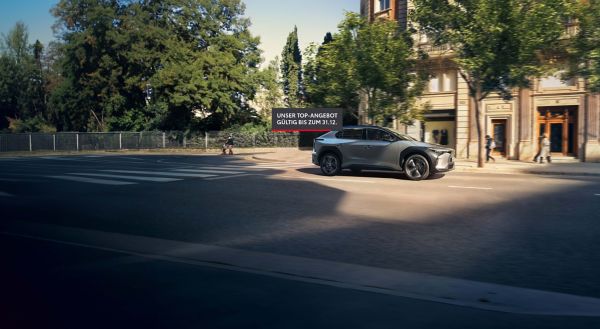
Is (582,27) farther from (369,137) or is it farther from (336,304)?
(336,304)

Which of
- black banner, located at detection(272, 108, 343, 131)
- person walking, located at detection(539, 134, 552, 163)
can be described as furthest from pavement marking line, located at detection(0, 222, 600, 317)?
black banner, located at detection(272, 108, 343, 131)

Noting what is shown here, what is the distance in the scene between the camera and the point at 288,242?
7242 millimetres

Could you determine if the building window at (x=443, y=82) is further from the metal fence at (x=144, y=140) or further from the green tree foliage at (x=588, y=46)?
the metal fence at (x=144, y=140)

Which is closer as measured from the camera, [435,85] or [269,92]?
[435,85]

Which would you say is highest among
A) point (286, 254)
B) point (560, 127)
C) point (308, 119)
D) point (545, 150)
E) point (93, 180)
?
point (308, 119)

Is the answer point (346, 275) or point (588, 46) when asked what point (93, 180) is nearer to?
point (346, 275)

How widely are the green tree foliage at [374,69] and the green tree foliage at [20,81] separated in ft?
159

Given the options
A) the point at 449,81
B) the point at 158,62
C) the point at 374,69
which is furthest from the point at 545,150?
the point at 158,62

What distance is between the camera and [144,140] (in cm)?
5019

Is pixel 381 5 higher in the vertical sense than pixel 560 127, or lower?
higher

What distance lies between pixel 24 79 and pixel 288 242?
7048 cm

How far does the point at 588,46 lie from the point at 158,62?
37.6 m

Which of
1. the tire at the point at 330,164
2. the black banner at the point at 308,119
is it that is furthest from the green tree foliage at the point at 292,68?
the tire at the point at 330,164

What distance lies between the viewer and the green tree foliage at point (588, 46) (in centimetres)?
2150
